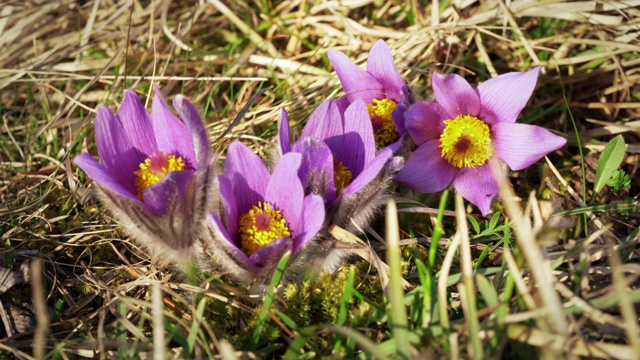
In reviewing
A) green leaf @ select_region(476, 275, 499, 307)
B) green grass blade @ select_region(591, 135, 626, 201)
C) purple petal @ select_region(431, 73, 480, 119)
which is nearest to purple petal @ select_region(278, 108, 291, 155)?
purple petal @ select_region(431, 73, 480, 119)

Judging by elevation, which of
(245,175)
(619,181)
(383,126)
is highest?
(245,175)

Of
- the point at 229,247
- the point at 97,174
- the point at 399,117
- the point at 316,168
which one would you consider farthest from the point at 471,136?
the point at 97,174

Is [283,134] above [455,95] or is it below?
above

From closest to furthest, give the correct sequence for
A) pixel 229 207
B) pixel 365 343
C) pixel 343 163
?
pixel 365 343, pixel 229 207, pixel 343 163

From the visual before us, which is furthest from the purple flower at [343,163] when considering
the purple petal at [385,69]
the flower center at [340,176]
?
the purple petal at [385,69]

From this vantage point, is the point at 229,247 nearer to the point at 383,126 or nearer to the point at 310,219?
the point at 310,219

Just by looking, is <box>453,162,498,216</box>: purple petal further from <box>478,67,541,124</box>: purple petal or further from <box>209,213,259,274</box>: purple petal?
<box>209,213,259,274</box>: purple petal

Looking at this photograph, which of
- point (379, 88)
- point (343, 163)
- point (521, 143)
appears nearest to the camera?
point (343, 163)
